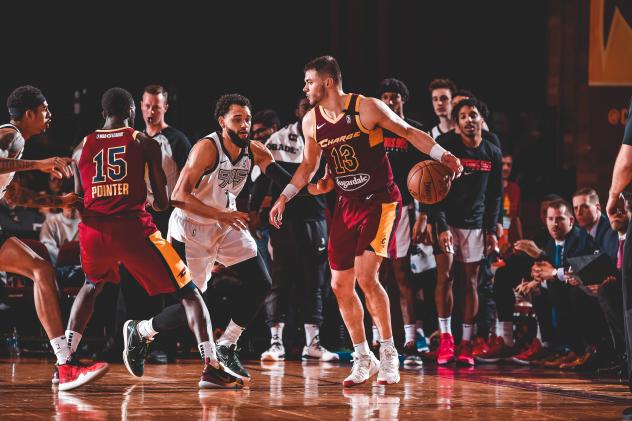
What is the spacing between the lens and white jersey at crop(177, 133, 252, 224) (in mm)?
6719

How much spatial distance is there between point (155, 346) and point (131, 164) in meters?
2.45

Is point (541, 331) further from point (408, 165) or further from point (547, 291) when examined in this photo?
point (408, 165)

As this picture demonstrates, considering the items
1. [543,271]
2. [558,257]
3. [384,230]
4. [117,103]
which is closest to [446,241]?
[543,271]

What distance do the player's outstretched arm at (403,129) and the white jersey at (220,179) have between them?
936mm

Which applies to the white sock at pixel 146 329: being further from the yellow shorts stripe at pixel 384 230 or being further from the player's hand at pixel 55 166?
the yellow shorts stripe at pixel 384 230

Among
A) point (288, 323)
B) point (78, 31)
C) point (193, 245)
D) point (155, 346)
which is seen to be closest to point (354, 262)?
point (193, 245)

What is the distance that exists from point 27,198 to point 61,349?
3.22 ft

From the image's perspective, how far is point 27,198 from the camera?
20.9ft

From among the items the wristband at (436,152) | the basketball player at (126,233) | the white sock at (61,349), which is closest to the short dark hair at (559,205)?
the wristband at (436,152)

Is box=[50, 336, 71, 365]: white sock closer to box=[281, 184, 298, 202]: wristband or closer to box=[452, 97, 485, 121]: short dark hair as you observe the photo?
box=[281, 184, 298, 202]: wristband

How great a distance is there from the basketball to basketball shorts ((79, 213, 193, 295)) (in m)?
1.65

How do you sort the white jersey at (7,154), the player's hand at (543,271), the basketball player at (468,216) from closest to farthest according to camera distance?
the white jersey at (7,154)
the player's hand at (543,271)
the basketball player at (468,216)

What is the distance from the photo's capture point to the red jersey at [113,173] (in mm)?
6152

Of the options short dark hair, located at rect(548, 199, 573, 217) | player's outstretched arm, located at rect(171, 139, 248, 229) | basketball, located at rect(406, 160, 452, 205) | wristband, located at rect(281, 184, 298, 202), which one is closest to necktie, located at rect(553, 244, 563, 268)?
short dark hair, located at rect(548, 199, 573, 217)
